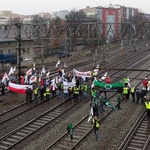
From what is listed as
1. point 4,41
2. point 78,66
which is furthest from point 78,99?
point 4,41

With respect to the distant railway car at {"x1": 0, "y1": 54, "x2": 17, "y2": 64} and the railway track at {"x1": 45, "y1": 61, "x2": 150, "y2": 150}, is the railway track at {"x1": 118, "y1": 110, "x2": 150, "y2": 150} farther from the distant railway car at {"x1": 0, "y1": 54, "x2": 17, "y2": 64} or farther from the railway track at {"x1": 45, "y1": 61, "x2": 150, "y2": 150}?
the distant railway car at {"x1": 0, "y1": 54, "x2": 17, "y2": 64}

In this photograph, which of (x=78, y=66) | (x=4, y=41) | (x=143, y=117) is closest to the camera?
(x=143, y=117)

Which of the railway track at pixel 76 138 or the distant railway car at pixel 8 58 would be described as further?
the distant railway car at pixel 8 58

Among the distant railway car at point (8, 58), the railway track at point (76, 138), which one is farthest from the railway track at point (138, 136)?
the distant railway car at point (8, 58)

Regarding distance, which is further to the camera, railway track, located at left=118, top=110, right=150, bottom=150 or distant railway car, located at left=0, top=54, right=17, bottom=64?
distant railway car, located at left=0, top=54, right=17, bottom=64

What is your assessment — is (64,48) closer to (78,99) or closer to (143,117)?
(78,99)

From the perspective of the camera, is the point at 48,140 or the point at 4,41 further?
the point at 4,41

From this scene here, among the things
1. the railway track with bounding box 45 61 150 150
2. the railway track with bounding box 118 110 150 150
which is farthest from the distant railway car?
the railway track with bounding box 118 110 150 150

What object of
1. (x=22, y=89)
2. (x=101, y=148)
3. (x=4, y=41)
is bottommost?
(x=101, y=148)

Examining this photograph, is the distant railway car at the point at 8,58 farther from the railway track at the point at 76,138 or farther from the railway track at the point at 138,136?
the railway track at the point at 138,136

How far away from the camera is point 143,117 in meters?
17.5

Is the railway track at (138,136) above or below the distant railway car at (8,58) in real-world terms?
below

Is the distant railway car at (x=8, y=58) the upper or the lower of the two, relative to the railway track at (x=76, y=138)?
upper

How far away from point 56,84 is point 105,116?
239 inches
